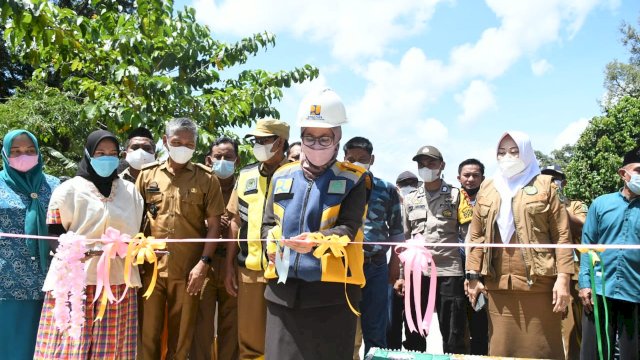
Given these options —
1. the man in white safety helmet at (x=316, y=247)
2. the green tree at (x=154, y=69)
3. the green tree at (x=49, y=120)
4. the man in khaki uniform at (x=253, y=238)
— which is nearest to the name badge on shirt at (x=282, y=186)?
the man in white safety helmet at (x=316, y=247)

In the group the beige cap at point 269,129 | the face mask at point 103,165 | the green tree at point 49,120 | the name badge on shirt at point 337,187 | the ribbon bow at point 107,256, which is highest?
the green tree at point 49,120

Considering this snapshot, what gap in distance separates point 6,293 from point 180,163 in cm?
149

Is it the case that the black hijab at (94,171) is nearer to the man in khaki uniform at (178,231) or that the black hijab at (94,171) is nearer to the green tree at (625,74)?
the man in khaki uniform at (178,231)

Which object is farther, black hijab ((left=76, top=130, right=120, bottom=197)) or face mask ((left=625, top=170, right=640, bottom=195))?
face mask ((left=625, top=170, right=640, bottom=195))

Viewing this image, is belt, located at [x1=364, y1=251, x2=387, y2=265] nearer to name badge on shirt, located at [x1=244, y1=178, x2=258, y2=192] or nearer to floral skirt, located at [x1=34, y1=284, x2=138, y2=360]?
name badge on shirt, located at [x1=244, y1=178, x2=258, y2=192]

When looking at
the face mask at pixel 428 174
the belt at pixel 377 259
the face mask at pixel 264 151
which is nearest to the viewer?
the face mask at pixel 264 151

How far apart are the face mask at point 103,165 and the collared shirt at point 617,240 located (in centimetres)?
368

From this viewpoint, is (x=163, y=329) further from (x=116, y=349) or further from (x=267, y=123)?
(x=267, y=123)

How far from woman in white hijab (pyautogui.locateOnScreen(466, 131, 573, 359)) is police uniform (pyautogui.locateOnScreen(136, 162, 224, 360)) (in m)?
2.14

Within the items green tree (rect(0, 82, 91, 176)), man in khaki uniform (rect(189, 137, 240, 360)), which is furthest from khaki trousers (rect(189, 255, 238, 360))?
green tree (rect(0, 82, 91, 176))

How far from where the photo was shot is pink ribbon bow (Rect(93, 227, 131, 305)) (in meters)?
3.51

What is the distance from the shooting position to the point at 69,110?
943 centimetres

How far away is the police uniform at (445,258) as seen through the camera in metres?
5.17

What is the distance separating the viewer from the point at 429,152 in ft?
18.3
